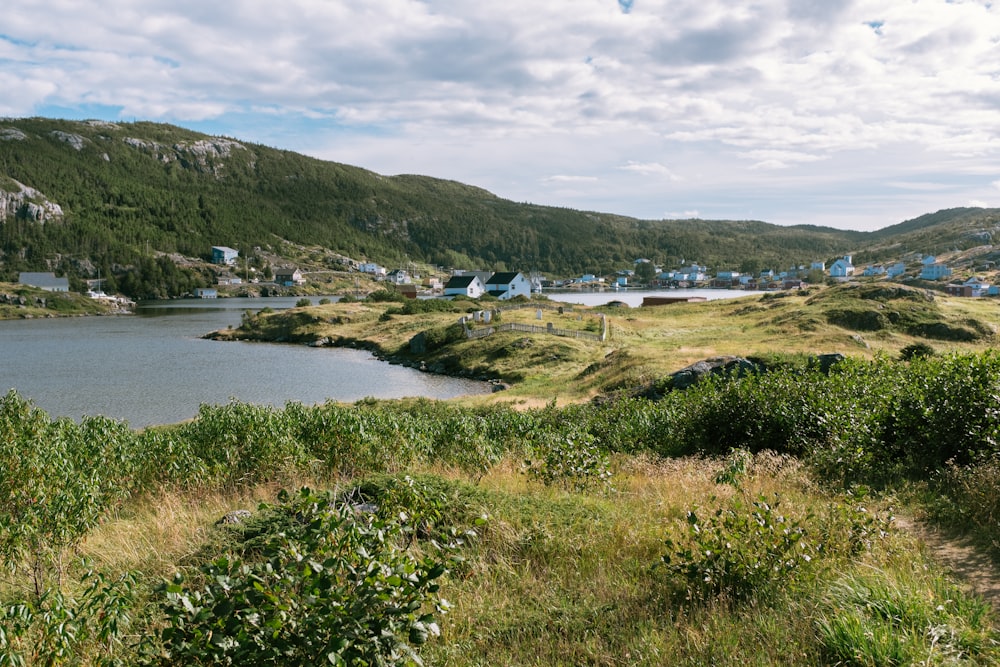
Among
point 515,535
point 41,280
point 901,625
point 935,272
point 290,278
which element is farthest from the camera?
point 290,278

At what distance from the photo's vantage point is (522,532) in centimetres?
733

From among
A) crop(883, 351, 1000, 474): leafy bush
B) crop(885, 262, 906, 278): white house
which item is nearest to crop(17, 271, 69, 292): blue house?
crop(883, 351, 1000, 474): leafy bush

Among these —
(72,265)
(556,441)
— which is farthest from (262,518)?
(72,265)

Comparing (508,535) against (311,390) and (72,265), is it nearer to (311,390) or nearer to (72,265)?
(311,390)

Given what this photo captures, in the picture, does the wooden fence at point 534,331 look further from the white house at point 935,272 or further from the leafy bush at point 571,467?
the white house at point 935,272

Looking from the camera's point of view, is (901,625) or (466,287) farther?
(466,287)

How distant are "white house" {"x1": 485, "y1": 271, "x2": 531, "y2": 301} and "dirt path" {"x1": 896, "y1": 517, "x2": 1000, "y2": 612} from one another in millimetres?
114406

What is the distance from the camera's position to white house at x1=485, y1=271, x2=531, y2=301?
123438mm

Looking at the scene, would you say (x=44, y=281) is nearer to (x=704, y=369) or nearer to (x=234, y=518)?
(x=704, y=369)

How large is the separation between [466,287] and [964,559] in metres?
120

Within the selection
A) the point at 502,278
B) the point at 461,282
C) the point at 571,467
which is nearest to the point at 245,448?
the point at 571,467

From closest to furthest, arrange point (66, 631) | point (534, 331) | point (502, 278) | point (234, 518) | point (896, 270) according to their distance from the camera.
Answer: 1. point (66, 631)
2. point (234, 518)
3. point (534, 331)
4. point (502, 278)
5. point (896, 270)

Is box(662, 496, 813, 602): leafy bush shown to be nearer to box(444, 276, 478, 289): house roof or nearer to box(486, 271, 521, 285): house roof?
box(486, 271, 521, 285): house roof

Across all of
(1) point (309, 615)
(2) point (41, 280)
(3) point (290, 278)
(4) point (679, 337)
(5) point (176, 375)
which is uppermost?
(3) point (290, 278)
